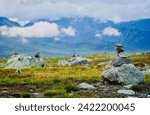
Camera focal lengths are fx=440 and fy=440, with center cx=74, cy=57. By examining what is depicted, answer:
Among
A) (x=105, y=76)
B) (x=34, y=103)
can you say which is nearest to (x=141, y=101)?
(x=34, y=103)

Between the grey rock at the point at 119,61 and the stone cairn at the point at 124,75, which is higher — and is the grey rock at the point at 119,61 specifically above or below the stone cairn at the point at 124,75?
above

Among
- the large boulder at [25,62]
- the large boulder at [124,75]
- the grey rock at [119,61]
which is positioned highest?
the large boulder at [25,62]

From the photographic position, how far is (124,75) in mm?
41812

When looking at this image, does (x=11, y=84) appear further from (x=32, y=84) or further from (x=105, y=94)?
(x=105, y=94)

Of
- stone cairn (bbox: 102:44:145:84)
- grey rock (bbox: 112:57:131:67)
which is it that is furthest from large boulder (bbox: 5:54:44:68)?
stone cairn (bbox: 102:44:145:84)

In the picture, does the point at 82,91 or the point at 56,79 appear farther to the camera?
the point at 56,79

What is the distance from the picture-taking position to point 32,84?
1694 inches

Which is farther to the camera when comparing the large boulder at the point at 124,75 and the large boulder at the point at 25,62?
the large boulder at the point at 25,62

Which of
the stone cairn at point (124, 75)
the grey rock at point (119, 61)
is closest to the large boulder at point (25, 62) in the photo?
the grey rock at point (119, 61)

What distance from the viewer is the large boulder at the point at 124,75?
41438mm

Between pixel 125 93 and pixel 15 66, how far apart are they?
169 ft

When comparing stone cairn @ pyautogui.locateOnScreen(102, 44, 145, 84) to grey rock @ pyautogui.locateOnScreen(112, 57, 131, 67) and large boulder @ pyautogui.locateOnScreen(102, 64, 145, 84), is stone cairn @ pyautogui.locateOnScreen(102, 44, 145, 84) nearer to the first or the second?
large boulder @ pyautogui.locateOnScreen(102, 64, 145, 84)

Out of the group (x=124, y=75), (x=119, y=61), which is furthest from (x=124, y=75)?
(x=119, y=61)

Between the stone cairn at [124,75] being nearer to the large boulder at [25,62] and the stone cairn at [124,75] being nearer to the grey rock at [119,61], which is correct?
the grey rock at [119,61]
